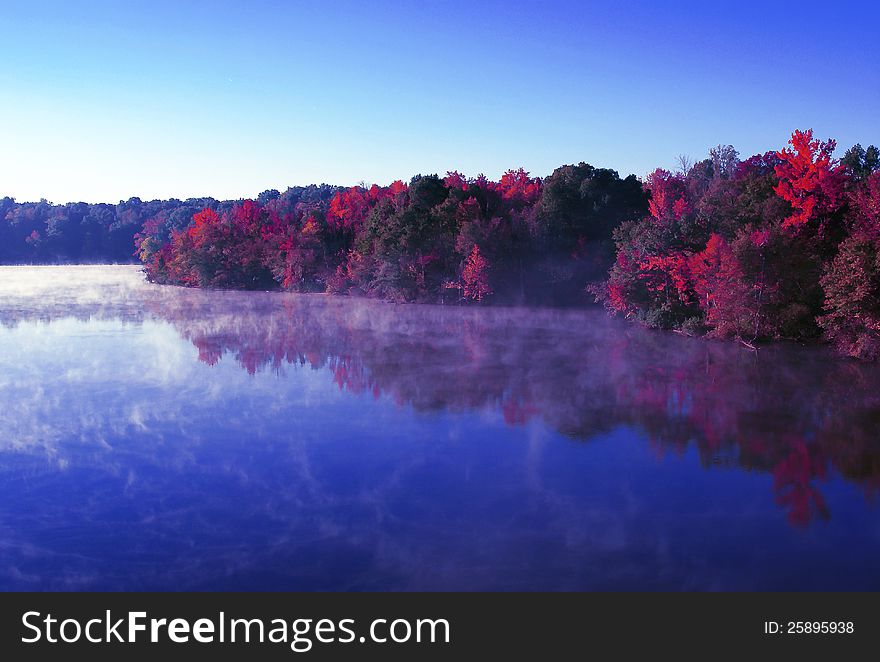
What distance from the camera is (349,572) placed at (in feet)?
31.7

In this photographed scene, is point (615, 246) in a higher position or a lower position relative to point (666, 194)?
lower

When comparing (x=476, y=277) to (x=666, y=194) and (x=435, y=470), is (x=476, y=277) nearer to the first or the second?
(x=666, y=194)

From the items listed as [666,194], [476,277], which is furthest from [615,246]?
[476,277]

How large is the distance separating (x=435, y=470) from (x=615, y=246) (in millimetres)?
40084

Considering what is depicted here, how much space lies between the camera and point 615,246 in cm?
5100

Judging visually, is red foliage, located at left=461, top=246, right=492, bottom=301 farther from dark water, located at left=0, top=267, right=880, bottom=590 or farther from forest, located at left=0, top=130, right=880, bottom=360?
dark water, located at left=0, top=267, right=880, bottom=590

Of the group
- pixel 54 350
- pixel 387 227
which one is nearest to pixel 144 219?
pixel 387 227

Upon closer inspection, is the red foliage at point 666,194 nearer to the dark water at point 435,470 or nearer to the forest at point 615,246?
the forest at point 615,246

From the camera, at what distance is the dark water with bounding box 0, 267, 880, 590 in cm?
988

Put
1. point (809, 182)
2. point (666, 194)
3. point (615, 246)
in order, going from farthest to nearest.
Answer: point (666, 194)
point (615, 246)
point (809, 182)

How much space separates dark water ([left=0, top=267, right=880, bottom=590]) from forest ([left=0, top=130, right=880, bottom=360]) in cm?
355

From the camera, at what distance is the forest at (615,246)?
30.6 metres

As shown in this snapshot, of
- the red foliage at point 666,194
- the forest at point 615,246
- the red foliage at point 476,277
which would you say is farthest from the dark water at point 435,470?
the red foliage at point 476,277

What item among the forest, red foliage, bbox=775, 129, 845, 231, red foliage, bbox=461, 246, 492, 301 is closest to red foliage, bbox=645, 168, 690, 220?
the forest
